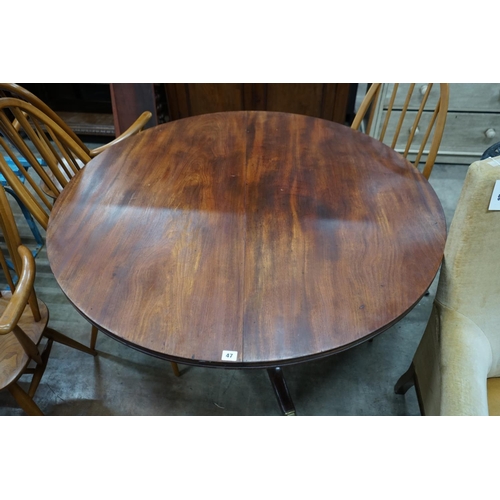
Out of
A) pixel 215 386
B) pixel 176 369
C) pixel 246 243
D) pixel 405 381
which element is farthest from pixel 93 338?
pixel 405 381

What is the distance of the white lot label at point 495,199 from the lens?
826 mm

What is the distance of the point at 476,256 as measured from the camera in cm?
92

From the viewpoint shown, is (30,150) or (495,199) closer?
(495,199)

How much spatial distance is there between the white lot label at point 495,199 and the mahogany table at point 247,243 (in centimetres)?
19

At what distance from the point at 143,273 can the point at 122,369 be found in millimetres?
814

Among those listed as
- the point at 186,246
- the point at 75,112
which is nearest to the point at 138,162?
the point at 186,246

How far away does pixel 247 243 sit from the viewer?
1.03 metres

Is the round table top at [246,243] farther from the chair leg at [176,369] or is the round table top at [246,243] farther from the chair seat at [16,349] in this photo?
the chair leg at [176,369]

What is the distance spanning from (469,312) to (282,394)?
66 centimetres

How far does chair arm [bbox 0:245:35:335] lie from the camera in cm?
96

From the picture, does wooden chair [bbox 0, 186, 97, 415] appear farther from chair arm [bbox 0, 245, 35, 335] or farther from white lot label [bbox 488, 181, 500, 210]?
white lot label [bbox 488, 181, 500, 210]

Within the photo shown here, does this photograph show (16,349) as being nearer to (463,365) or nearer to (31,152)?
(31,152)
